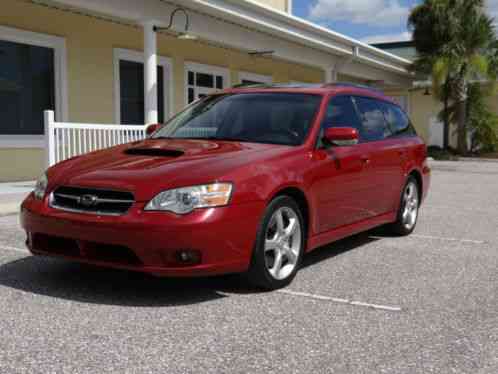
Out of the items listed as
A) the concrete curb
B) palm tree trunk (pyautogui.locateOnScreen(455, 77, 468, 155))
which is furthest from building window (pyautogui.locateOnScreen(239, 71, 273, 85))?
palm tree trunk (pyautogui.locateOnScreen(455, 77, 468, 155))

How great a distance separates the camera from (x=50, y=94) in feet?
41.5

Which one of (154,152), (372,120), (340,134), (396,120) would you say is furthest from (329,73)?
(154,152)

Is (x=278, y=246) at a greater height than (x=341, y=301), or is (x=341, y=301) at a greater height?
(x=278, y=246)

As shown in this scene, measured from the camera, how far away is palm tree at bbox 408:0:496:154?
84.2 feet

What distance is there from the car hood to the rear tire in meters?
2.46

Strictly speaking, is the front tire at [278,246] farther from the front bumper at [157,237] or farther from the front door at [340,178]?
the front door at [340,178]

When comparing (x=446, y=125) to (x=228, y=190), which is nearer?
(x=228, y=190)

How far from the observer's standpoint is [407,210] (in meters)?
7.10

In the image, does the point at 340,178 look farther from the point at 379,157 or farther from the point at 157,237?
the point at 157,237

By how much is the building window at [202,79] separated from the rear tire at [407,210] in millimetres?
9756

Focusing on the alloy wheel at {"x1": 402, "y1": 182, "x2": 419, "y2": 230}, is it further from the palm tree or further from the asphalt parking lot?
the palm tree

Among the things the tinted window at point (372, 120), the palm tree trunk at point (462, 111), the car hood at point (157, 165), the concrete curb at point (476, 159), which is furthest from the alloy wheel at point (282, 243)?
the palm tree trunk at point (462, 111)

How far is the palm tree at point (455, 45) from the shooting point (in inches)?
1010

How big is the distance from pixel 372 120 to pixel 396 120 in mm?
772
